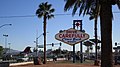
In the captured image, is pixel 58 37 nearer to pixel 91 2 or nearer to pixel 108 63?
pixel 91 2

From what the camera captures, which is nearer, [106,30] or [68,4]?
[106,30]

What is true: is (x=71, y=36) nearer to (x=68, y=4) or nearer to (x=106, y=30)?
(x=68, y=4)

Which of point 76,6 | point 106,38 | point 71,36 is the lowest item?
point 106,38

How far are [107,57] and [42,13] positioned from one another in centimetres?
5676

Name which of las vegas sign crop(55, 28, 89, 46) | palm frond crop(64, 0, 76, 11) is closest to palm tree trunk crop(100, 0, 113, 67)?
palm frond crop(64, 0, 76, 11)

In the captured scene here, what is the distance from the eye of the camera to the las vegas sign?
3384 cm

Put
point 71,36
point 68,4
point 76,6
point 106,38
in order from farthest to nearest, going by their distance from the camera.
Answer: point 71,36
point 76,6
point 68,4
point 106,38

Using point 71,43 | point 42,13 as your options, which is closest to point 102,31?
point 71,43

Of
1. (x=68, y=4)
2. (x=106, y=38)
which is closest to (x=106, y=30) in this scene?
(x=106, y=38)

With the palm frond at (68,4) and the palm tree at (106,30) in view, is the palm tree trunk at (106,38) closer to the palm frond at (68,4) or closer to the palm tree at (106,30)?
the palm tree at (106,30)

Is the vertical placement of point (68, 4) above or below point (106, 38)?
above

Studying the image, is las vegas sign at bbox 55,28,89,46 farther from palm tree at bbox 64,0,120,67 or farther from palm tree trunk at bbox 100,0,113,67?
palm tree trunk at bbox 100,0,113,67

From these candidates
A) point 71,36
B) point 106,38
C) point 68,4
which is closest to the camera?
point 106,38

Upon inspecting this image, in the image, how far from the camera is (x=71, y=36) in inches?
1347
